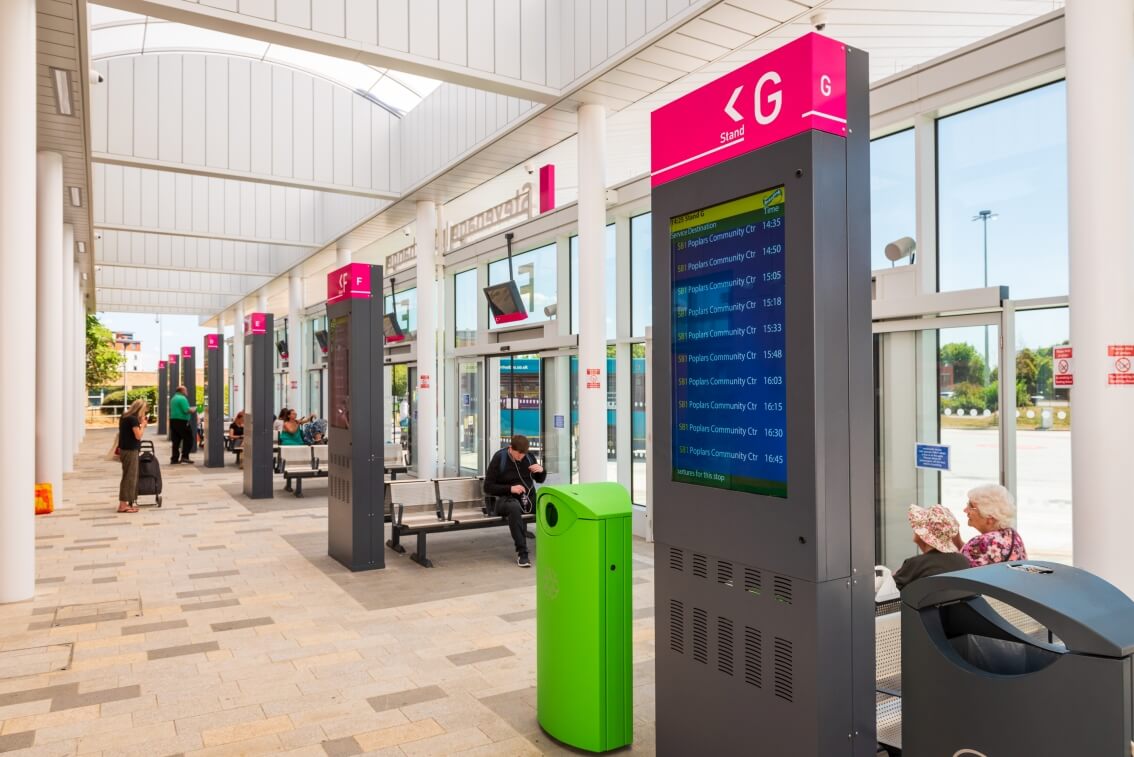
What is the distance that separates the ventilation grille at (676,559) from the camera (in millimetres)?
3184

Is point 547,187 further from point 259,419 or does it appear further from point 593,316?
point 259,419

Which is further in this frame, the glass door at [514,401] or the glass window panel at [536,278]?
the glass door at [514,401]

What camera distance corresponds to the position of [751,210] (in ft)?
9.52

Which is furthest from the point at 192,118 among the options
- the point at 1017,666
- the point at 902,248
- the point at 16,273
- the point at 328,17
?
the point at 1017,666

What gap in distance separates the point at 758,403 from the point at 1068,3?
139 inches

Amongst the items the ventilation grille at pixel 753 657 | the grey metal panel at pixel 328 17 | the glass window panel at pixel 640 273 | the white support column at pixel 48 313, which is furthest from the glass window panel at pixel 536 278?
the ventilation grille at pixel 753 657

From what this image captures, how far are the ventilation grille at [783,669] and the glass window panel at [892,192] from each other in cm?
463

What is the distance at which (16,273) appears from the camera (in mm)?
6762

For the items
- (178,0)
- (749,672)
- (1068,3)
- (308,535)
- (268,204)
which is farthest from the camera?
(268,204)

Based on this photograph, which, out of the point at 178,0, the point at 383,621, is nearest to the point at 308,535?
the point at 383,621

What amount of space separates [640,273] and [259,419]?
6.44 m

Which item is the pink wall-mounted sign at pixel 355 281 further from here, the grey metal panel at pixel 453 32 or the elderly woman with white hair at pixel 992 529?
the elderly woman with white hair at pixel 992 529

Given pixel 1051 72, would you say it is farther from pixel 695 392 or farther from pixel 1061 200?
pixel 695 392

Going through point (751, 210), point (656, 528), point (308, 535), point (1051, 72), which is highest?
point (1051, 72)
